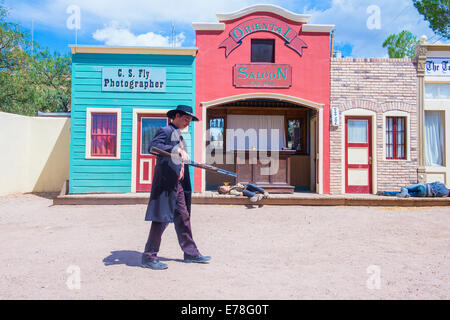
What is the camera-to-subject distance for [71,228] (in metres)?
6.59

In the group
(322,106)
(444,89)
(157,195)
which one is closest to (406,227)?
(322,106)

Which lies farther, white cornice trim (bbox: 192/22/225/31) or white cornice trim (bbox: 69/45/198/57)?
white cornice trim (bbox: 192/22/225/31)

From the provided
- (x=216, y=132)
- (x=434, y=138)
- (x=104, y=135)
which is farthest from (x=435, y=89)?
(x=104, y=135)

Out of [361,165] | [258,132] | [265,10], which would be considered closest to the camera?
[265,10]

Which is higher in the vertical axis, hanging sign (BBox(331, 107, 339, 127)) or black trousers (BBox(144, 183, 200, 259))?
hanging sign (BBox(331, 107, 339, 127))

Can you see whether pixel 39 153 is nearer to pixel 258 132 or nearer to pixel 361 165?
pixel 258 132

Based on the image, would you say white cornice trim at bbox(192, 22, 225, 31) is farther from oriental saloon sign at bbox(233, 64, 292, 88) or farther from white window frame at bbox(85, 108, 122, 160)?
white window frame at bbox(85, 108, 122, 160)

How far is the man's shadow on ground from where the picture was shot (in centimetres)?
435

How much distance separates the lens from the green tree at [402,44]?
1109 inches

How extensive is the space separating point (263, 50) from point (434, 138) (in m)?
6.13

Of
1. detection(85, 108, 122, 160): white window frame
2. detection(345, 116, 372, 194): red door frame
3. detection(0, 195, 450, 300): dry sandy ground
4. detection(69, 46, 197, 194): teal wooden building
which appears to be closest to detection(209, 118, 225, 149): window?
detection(69, 46, 197, 194): teal wooden building

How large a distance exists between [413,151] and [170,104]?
7542 millimetres

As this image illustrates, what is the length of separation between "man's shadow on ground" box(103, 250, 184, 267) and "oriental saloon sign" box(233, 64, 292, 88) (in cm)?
662

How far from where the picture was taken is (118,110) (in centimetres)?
993
